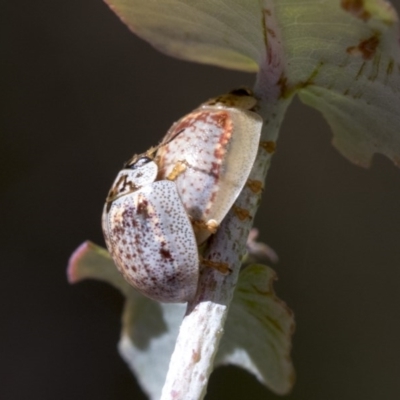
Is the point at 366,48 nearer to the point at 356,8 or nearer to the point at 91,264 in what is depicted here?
the point at 356,8

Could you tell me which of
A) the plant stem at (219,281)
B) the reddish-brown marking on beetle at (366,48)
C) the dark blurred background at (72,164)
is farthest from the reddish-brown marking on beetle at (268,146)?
the dark blurred background at (72,164)

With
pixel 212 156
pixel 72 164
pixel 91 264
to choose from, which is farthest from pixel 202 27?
pixel 72 164

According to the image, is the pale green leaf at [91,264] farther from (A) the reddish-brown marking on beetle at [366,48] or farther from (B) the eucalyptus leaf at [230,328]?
(A) the reddish-brown marking on beetle at [366,48]

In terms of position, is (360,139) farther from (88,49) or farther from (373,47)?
(88,49)

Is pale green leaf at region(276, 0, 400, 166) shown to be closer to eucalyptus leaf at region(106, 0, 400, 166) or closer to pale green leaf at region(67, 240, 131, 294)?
eucalyptus leaf at region(106, 0, 400, 166)

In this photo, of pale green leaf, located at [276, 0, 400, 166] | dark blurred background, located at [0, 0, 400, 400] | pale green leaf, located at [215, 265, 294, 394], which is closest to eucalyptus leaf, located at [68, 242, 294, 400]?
pale green leaf, located at [215, 265, 294, 394]

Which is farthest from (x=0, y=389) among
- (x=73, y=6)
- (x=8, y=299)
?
(x=73, y=6)

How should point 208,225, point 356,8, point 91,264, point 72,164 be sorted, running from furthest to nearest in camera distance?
point 72,164, point 91,264, point 208,225, point 356,8
